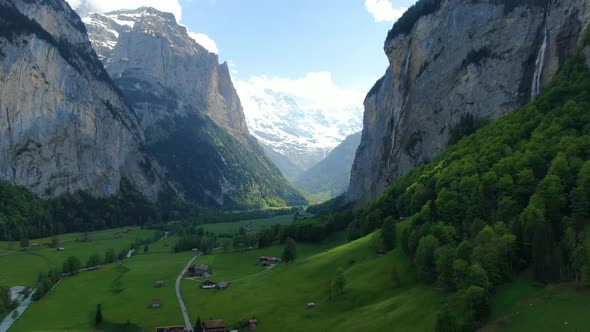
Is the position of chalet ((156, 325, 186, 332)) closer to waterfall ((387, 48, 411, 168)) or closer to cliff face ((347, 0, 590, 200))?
cliff face ((347, 0, 590, 200))

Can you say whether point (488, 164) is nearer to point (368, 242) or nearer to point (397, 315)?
point (368, 242)

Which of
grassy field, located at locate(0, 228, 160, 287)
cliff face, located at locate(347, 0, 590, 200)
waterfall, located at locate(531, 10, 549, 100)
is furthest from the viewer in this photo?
cliff face, located at locate(347, 0, 590, 200)

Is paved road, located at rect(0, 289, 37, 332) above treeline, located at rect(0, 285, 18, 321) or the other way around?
the other way around

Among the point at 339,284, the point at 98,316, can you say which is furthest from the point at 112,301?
the point at 339,284

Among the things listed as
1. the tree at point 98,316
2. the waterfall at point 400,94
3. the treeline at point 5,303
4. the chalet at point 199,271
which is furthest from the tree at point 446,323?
the waterfall at point 400,94

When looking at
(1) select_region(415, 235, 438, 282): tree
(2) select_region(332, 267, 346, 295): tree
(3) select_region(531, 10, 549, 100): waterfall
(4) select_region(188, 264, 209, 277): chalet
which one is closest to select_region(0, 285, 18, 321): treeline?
(4) select_region(188, 264, 209, 277): chalet

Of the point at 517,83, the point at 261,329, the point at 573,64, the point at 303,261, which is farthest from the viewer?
the point at 517,83

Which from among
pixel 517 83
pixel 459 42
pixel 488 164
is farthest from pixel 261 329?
pixel 459 42
